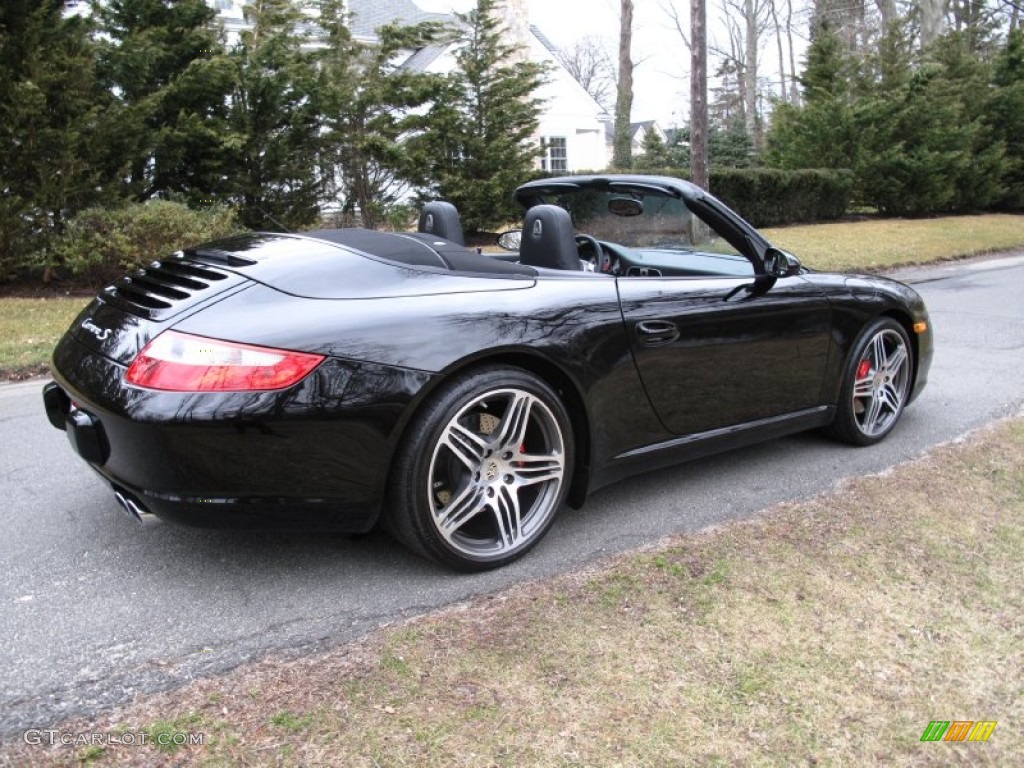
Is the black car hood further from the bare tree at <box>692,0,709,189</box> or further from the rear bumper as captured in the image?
the bare tree at <box>692,0,709,189</box>

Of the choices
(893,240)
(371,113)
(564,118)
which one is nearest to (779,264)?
(371,113)

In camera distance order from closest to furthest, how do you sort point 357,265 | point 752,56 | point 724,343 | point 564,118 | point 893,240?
point 357,265, point 724,343, point 893,240, point 564,118, point 752,56

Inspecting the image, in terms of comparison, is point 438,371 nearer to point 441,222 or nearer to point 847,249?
point 441,222

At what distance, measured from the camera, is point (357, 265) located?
2891mm

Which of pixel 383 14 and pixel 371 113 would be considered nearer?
pixel 371 113

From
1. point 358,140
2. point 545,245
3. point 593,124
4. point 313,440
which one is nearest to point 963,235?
point 358,140

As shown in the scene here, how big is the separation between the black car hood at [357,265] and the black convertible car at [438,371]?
0.04 ft

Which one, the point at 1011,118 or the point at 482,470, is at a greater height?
the point at 1011,118

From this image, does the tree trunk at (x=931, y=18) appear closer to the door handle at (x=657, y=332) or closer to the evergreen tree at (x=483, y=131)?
the evergreen tree at (x=483, y=131)

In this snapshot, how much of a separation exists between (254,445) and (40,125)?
911cm

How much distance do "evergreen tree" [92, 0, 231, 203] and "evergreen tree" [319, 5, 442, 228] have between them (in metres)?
1.73

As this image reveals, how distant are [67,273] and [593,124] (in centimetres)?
2447

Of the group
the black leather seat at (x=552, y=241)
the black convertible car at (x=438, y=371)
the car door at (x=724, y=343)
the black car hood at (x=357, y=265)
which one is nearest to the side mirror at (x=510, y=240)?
the black convertible car at (x=438, y=371)

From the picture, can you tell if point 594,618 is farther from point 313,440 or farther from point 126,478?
point 126,478
